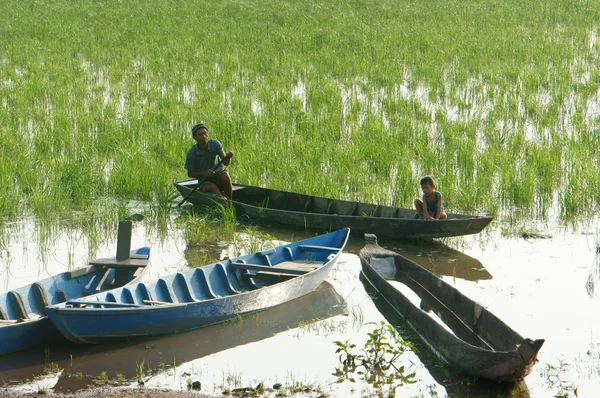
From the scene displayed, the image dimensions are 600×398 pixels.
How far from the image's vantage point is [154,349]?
5.30 meters

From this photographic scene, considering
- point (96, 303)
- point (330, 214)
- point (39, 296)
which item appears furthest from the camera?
point (330, 214)

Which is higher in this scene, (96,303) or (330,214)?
(330,214)

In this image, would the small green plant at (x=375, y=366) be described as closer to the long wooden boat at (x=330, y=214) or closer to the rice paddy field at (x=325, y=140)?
the rice paddy field at (x=325, y=140)

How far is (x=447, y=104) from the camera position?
1230cm

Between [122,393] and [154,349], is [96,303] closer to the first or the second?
[154,349]

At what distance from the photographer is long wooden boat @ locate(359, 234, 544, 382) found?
4.46 metres

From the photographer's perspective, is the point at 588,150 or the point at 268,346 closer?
the point at 268,346

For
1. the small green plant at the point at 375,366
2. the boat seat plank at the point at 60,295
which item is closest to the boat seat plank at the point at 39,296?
the boat seat plank at the point at 60,295

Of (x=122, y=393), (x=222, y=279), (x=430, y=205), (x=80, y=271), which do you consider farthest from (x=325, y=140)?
(x=122, y=393)

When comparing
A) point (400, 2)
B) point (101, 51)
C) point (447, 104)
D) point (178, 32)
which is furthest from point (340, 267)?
point (400, 2)

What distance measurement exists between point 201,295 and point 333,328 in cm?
97

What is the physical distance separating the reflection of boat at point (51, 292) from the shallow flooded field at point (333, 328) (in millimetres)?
163

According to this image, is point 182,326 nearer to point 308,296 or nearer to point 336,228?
point 308,296

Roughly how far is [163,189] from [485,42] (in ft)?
31.8
